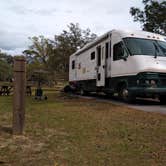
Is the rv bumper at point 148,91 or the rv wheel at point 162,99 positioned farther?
the rv wheel at point 162,99

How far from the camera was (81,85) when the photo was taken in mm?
→ 19562

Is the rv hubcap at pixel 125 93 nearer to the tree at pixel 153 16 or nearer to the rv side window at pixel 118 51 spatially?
the rv side window at pixel 118 51

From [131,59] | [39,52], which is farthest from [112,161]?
[39,52]

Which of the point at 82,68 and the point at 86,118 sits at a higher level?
the point at 82,68

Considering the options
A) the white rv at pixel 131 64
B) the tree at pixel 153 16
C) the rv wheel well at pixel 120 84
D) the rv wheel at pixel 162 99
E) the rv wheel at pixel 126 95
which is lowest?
the rv wheel at pixel 162 99

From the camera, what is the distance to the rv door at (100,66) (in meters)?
14.4

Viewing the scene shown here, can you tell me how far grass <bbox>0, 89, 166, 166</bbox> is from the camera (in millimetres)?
4098

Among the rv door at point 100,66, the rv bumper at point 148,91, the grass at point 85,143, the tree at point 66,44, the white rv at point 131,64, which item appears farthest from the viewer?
the tree at point 66,44

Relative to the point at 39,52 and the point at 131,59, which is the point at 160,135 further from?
the point at 39,52

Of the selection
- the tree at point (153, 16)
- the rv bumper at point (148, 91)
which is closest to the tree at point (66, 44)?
the tree at point (153, 16)

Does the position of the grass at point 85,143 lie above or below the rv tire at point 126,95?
below

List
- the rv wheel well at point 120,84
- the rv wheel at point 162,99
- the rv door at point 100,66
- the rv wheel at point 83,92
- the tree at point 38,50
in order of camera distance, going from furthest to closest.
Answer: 1. the tree at point 38,50
2. the rv wheel at point 83,92
3. the rv door at point 100,66
4. the rv wheel at point 162,99
5. the rv wheel well at point 120,84

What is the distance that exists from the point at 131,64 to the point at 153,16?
40.6 feet

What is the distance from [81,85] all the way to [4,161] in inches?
614
